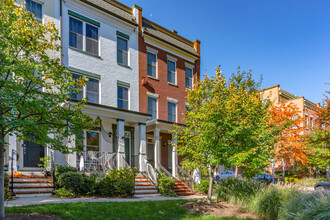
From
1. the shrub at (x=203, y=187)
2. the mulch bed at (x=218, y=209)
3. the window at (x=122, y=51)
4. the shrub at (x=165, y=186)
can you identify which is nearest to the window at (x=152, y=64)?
the window at (x=122, y=51)

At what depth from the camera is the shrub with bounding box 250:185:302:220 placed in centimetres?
880

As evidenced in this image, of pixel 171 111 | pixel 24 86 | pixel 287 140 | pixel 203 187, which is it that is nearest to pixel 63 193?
pixel 24 86

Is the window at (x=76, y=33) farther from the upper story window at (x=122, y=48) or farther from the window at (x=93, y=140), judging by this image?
the window at (x=93, y=140)

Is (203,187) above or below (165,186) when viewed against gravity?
below

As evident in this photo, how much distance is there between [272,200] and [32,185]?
30.6 ft

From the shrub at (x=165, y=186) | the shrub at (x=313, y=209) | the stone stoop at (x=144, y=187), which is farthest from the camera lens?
the shrub at (x=165, y=186)

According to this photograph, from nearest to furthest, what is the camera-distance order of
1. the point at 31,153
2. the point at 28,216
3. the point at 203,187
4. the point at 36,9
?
the point at 28,216, the point at 31,153, the point at 36,9, the point at 203,187

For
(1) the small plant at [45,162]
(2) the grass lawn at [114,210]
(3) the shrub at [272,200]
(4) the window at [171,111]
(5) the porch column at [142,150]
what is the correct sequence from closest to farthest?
(2) the grass lawn at [114,210]
(3) the shrub at [272,200]
(1) the small plant at [45,162]
(5) the porch column at [142,150]
(4) the window at [171,111]

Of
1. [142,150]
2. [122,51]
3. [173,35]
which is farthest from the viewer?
[173,35]

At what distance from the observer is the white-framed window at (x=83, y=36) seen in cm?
1516

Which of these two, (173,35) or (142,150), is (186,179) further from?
(173,35)

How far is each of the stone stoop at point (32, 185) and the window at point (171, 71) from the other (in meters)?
11.6

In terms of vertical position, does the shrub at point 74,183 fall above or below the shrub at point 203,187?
above

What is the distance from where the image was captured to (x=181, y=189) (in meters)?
14.7
